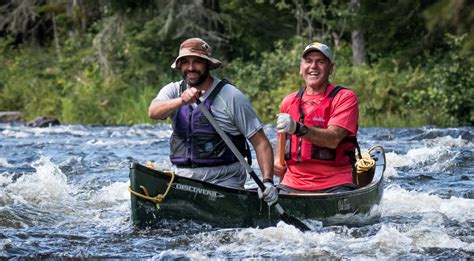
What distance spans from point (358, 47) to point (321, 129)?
15415mm

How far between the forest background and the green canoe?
9.08 meters

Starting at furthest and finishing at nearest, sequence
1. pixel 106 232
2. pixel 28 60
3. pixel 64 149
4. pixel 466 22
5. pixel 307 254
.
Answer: pixel 28 60, pixel 466 22, pixel 64 149, pixel 106 232, pixel 307 254

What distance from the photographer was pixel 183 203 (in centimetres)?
675

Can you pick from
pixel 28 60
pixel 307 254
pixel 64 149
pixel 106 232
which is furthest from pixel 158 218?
pixel 28 60

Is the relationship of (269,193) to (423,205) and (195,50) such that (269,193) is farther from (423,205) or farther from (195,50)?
(423,205)

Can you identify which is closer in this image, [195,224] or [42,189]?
[195,224]

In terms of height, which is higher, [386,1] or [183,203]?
[386,1]

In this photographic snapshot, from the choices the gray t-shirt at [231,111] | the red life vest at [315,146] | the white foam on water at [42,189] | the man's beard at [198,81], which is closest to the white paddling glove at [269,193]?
the gray t-shirt at [231,111]

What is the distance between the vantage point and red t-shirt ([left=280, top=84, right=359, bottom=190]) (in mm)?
7012

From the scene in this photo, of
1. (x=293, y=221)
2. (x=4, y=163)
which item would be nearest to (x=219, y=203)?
(x=293, y=221)

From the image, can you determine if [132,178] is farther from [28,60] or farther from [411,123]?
[28,60]

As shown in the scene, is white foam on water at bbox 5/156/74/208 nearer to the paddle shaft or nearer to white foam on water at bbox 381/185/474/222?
the paddle shaft

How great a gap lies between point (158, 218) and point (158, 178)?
1.18 ft

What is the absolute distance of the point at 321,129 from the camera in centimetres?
689
